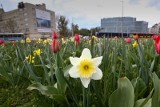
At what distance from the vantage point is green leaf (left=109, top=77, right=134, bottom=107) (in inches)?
38.4

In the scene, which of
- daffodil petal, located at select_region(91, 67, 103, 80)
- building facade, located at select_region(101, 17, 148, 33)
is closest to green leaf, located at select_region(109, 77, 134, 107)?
daffodil petal, located at select_region(91, 67, 103, 80)

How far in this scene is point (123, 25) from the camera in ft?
73.3

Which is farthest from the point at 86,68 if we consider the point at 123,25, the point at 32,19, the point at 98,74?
the point at 32,19

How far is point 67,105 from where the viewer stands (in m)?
1.37

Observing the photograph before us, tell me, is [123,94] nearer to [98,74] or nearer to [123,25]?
[98,74]

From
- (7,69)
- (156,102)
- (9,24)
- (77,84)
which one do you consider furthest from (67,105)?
(9,24)

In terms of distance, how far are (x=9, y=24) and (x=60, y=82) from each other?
187 ft

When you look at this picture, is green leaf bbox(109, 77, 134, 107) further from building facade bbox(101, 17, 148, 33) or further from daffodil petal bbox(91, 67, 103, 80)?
building facade bbox(101, 17, 148, 33)

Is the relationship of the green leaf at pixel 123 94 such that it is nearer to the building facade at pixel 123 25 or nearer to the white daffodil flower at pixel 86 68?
the white daffodil flower at pixel 86 68

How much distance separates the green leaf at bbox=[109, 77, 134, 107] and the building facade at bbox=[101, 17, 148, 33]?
17.6m

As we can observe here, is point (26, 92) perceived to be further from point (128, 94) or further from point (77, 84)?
point (128, 94)

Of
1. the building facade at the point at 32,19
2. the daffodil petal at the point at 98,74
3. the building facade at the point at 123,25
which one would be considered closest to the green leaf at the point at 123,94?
the daffodil petal at the point at 98,74

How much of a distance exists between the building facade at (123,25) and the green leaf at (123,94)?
57.6 feet

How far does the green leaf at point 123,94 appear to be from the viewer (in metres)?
0.98
